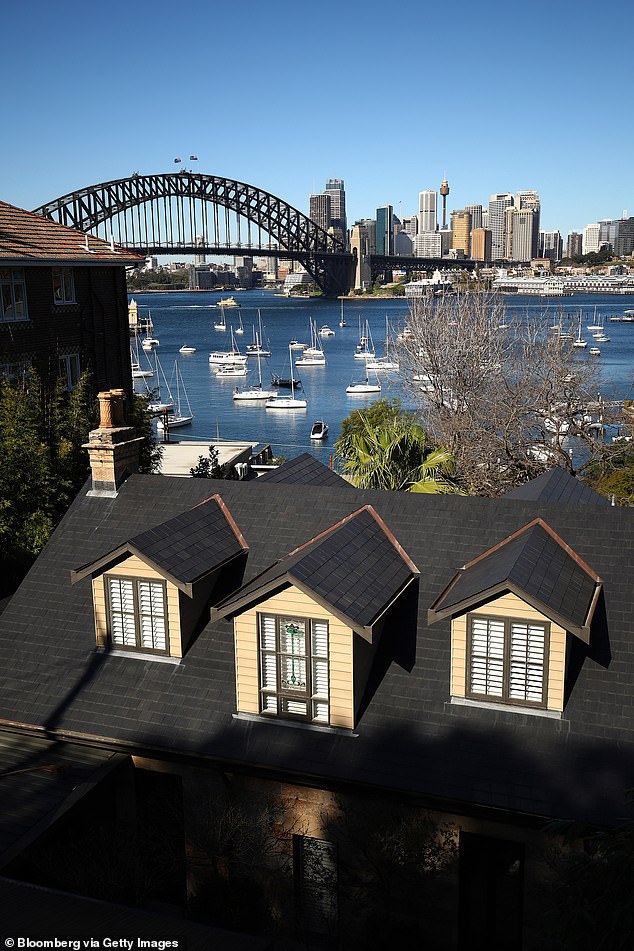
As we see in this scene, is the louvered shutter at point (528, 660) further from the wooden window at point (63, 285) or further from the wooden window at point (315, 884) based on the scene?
the wooden window at point (63, 285)

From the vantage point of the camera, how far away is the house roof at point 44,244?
2764cm

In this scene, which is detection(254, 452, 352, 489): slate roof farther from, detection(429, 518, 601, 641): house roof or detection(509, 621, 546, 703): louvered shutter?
detection(509, 621, 546, 703): louvered shutter

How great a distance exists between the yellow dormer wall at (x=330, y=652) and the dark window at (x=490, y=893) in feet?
6.65

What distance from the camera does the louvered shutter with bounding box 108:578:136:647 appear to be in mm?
11961

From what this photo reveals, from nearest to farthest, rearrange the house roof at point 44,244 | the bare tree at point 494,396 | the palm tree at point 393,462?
1. the palm tree at point 393,462
2. the house roof at point 44,244
3. the bare tree at point 494,396

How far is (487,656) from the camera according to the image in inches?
406

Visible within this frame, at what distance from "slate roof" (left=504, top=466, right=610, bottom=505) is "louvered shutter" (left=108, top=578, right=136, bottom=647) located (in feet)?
22.1

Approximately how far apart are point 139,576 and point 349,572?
9.94 feet

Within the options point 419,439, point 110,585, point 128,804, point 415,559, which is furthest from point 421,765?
point 419,439

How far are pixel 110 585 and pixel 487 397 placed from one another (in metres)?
26.2

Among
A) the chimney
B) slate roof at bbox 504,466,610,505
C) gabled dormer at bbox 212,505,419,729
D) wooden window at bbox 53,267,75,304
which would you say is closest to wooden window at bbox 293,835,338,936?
gabled dormer at bbox 212,505,419,729

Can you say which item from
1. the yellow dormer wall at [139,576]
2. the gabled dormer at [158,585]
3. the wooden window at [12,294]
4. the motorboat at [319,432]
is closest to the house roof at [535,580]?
the gabled dormer at [158,585]

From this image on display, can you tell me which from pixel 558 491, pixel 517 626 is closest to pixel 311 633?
pixel 517 626

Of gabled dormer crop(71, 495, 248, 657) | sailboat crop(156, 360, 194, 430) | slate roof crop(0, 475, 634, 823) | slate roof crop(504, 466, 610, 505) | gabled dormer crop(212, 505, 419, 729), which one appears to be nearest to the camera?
slate roof crop(0, 475, 634, 823)
